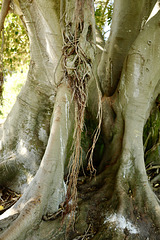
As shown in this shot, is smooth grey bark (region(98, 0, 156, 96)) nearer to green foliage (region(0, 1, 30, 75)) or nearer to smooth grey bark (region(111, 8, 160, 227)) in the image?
smooth grey bark (region(111, 8, 160, 227))

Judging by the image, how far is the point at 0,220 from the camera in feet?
9.11

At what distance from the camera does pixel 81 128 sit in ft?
8.95

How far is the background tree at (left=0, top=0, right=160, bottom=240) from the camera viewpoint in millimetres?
2766

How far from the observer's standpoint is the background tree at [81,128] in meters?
2.77

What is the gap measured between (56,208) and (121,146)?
3.97 ft

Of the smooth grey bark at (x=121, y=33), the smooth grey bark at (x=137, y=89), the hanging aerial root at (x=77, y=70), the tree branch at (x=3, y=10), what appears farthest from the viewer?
the smooth grey bark at (x=121, y=33)

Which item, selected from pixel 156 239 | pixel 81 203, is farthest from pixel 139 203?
pixel 81 203

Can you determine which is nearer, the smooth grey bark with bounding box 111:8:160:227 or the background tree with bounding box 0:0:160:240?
the background tree with bounding box 0:0:160:240

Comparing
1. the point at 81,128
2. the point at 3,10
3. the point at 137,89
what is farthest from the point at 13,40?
the point at 81,128

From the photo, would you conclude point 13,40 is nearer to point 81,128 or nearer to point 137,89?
point 137,89

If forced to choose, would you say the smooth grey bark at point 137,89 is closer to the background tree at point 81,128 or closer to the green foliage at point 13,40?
the background tree at point 81,128

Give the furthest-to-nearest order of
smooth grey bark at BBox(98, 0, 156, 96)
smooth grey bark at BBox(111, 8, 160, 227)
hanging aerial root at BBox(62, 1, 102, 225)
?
smooth grey bark at BBox(98, 0, 156, 96) < smooth grey bark at BBox(111, 8, 160, 227) < hanging aerial root at BBox(62, 1, 102, 225)

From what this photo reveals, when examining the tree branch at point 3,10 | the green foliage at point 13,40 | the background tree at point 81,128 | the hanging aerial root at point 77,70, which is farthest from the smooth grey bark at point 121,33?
the green foliage at point 13,40

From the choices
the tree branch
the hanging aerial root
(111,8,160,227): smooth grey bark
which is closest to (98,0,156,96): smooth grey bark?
(111,8,160,227): smooth grey bark
